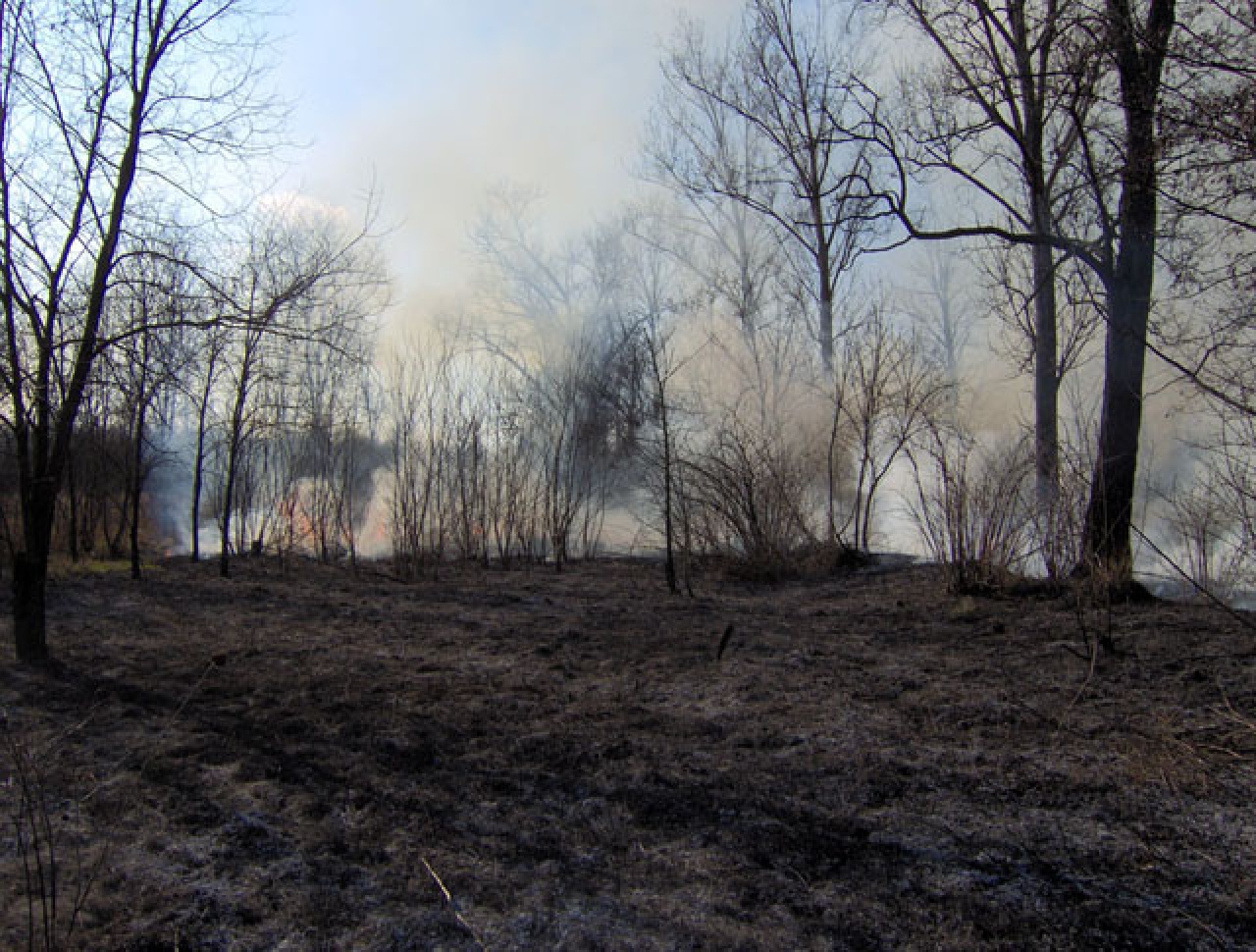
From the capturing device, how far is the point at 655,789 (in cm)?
263

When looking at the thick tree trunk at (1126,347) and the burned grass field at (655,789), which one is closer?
the burned grass field at (655,789)

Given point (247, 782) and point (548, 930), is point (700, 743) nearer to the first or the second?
point (548, 930)

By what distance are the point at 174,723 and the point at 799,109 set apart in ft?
37.5

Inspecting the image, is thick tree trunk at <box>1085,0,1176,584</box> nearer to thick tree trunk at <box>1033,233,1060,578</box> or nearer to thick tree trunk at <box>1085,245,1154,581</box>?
thick tree trunk at <box>1085,245,1154,581</box>

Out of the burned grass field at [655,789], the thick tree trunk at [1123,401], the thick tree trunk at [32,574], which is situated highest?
the thick tree trunk at [1123,401]

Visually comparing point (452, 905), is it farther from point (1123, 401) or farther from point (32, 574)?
point (1123, 401)

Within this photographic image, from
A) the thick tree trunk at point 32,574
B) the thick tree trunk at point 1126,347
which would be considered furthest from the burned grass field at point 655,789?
the thick tree trunk at point 1126,347

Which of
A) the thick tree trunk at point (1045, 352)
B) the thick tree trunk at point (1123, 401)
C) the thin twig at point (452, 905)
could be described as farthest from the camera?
the thick tree trunk at point (1045, 352)

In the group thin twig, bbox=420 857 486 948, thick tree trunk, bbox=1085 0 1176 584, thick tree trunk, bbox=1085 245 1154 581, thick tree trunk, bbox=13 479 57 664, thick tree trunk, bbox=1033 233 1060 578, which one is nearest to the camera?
thin twig, bbox=420 857 486 948

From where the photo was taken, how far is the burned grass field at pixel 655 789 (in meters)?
1.87

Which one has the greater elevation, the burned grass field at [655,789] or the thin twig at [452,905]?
the burned grass field at [655,789]

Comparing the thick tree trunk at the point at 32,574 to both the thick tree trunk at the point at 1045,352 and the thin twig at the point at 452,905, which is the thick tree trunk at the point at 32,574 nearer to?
the thin twig at the point at 452,905

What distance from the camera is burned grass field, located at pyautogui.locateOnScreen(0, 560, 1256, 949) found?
187cm

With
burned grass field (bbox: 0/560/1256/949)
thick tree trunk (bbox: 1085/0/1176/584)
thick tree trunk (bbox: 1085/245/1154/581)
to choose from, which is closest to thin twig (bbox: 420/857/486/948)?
burned grass field (bbox: 0/560/1256/949)
